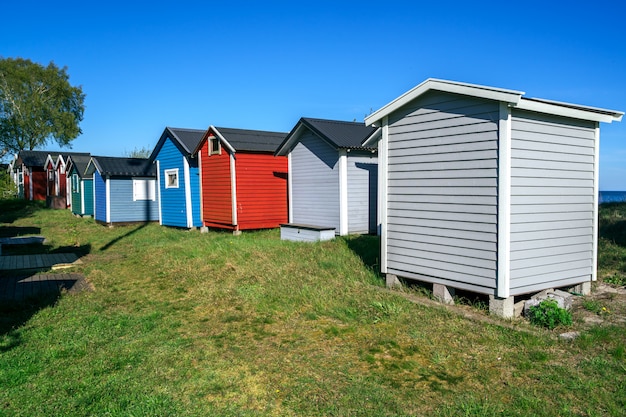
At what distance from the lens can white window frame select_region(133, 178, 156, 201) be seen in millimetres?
23375

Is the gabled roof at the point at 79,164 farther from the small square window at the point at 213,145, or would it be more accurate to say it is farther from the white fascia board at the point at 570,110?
the white fascia board at the point at 570,110

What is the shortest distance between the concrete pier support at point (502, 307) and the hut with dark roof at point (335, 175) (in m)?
8.04

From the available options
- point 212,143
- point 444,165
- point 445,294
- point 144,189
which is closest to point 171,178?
point 144,189

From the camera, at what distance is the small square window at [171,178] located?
846 inches

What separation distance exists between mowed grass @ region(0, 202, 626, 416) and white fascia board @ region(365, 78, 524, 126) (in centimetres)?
303

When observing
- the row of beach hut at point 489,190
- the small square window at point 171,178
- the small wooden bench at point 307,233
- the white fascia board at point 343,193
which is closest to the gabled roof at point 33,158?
the small square window at point 171,178

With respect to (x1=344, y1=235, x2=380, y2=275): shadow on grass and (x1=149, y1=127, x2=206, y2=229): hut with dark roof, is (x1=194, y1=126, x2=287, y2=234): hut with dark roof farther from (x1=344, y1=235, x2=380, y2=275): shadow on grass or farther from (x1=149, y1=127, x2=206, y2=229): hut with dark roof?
(x1=344, y1=235, x2=380, y2=275): shadow on grass

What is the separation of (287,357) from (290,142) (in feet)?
39.2

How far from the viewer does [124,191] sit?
23.2m

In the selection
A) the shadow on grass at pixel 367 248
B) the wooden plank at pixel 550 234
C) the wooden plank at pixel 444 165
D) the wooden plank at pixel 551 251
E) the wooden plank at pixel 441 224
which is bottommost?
the shadow on grass at pixel 367 248

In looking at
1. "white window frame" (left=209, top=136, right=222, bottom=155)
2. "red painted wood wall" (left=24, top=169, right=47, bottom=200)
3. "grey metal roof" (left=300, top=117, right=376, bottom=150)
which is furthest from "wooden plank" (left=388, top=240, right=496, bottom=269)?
"red painted wood wall" (left=24, top=169, right=47, bottom=200)

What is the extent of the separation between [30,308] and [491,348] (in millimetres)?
7098

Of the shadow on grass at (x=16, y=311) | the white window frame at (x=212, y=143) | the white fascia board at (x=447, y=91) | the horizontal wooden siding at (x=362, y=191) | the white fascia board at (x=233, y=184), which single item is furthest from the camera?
the white window frame at (x=212, y=143)

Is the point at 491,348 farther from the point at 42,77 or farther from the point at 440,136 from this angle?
the point at 42,77
